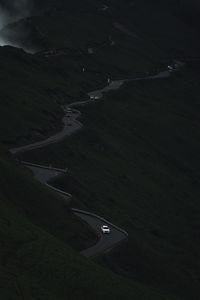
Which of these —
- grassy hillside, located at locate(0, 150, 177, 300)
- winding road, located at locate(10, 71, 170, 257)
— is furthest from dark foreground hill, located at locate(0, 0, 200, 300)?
winding road, located at locate(10, 71, 170, 257)

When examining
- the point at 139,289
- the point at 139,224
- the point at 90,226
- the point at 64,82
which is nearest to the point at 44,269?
the point at 139,289

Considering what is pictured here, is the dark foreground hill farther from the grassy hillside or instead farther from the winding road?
the winding road

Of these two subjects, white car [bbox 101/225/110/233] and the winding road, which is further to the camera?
white car [bbox 101/225/110/233]

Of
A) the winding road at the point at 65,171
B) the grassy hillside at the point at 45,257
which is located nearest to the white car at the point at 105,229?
the winding road at the point at 65,171

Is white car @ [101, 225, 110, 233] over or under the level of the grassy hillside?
under

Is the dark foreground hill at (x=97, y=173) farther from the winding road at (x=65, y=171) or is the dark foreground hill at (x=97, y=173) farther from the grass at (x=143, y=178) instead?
the winding road at (x=65, y=171)

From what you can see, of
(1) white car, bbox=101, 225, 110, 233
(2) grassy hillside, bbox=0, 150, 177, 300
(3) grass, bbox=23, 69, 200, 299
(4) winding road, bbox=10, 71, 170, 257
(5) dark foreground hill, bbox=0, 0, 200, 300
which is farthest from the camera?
(3) grass, bbox=23, 69, 200, 299

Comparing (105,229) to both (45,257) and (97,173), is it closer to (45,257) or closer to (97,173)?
(45,257)

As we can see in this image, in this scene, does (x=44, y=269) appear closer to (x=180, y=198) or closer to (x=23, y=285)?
(x=23, y=285)
